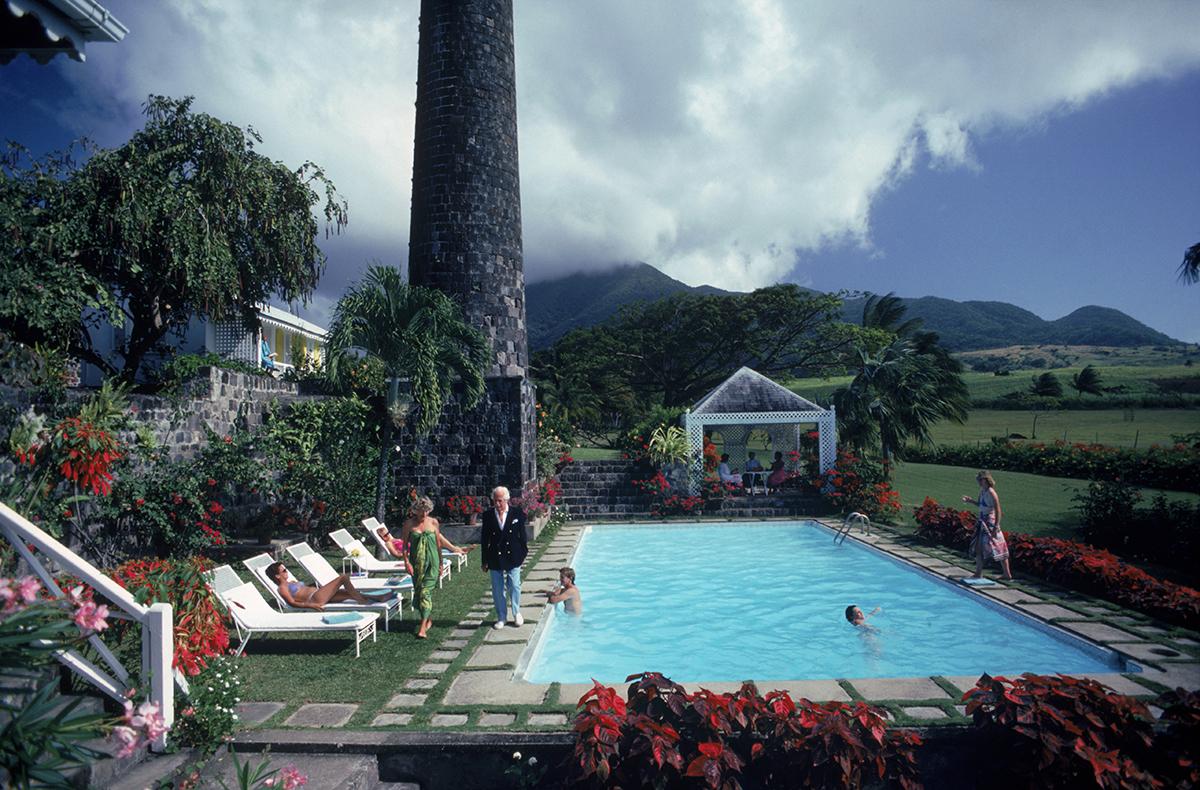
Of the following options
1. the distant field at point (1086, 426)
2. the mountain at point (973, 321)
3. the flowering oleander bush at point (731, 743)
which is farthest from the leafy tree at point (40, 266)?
the mountain at point (973, 321)

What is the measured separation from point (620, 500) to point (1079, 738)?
1490cm

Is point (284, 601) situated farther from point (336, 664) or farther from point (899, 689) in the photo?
point (899, 689)

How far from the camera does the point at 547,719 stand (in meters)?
5.12

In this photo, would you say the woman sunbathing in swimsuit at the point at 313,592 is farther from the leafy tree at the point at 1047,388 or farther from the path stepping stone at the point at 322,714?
the leafy tree at the point at 1047,388

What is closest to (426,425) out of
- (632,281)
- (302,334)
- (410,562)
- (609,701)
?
(410,562)

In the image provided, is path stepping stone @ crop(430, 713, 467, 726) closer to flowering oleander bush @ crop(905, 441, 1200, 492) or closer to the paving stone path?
the paving stone path

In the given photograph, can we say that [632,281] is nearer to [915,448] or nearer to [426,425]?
[915,448]

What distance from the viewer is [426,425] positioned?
522 inches

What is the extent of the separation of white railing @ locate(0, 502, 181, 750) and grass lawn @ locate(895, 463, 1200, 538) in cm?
1355

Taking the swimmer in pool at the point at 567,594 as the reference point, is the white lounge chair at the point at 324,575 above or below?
above

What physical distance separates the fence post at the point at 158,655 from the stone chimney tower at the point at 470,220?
10.8 metres

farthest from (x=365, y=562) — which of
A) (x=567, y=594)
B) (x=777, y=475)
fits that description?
(x=777, y=475)

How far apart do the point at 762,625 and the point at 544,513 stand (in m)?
7.10

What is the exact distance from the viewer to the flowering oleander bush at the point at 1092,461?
1905 cm
